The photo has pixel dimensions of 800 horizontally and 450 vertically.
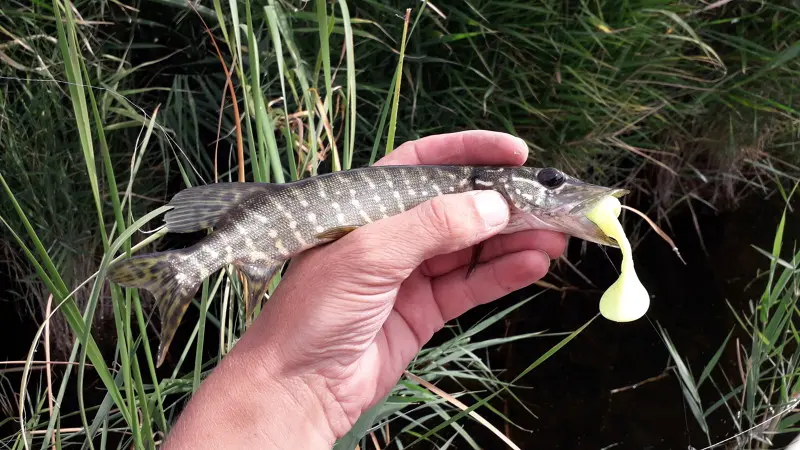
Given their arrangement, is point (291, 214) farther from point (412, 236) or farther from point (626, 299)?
point (626, 299)

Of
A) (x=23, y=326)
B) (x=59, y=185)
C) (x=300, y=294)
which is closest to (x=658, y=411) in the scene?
(x=300, y=294)

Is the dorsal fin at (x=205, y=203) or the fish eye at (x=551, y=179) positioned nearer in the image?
the dorsal fin at (x=205, y=203)

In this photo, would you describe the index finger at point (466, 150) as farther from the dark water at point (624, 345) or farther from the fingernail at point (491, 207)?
the dark water at point (624, 345)

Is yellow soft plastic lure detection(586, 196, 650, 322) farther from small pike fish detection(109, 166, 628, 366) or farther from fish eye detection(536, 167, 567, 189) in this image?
fish eye detection(536, 167, 567, 189)

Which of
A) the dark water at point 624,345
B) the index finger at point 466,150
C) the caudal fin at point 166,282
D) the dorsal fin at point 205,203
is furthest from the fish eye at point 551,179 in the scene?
the dark water at point 624,345

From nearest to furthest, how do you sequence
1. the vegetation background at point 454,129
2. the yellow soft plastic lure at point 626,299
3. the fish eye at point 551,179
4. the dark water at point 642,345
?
the yellow soft plastic lure at point 626,299 < the fish eye at point 551,179 < the vegetation background at point 454,129 < the dark water at point 642,345

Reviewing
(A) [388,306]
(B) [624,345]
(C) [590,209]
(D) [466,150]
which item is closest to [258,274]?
(A) [388,306]

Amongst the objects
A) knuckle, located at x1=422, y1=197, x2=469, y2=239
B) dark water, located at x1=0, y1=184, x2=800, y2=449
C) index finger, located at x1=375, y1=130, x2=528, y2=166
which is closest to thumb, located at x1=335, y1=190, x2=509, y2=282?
knuckle, located at x1=422, y1=197, x2=469, y2=239

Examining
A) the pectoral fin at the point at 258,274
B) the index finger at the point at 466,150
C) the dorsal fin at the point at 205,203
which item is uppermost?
the dorsal fin at the point at 205,203

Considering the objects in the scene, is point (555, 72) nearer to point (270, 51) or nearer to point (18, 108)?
point (270, 51)
